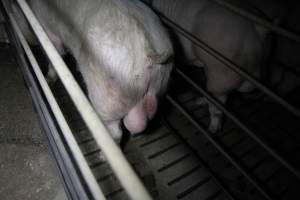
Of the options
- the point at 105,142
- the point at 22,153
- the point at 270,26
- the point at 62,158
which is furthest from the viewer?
the point at 22,153

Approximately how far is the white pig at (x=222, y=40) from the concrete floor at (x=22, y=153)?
1.21 metres

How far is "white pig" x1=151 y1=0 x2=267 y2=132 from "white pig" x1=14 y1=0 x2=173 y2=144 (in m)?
0.49

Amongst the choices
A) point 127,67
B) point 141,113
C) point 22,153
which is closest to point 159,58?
point 127,67

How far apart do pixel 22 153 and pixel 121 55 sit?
1149mm

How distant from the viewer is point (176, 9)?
2029mm

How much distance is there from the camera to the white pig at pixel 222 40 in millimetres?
1584

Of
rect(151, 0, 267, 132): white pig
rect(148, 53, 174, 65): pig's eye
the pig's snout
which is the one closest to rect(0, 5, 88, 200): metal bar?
the pig's snout

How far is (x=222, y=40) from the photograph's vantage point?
5.36 ft

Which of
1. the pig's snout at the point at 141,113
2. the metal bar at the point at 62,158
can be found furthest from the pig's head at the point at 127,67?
the metal bar at the point at 62,158

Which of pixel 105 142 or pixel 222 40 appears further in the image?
pixel 222 40

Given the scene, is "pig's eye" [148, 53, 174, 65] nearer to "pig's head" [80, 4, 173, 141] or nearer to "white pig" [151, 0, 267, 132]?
"pig's head" [80, 4, 173, 141]

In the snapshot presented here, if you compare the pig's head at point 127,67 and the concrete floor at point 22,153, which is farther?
the concrete floor at point 22,153

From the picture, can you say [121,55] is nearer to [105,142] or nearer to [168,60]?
[168,60]

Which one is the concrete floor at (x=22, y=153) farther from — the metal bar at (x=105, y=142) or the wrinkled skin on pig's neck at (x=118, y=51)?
the metal bar at (x=105, y=142)
